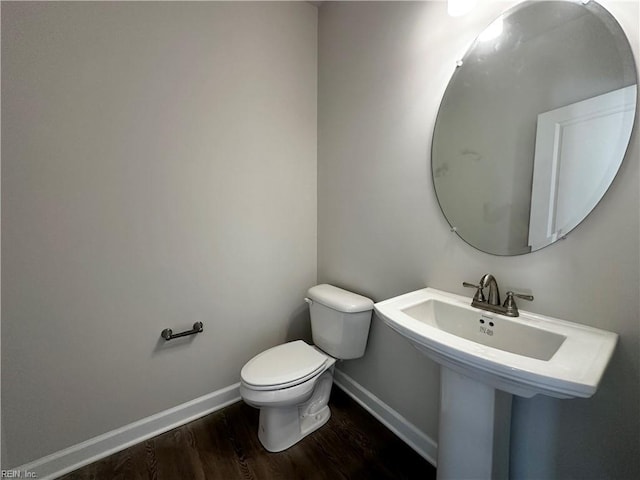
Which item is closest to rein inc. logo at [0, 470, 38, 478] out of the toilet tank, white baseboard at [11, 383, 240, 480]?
white baseboard at [11, 383, 240, 480]

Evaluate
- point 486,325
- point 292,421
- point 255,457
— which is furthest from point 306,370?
point 486,325

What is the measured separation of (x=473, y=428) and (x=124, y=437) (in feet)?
5.35

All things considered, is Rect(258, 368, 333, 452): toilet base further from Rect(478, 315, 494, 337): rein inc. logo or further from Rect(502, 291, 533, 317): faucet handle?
Rect(502, 291, 533, 317): faucet handle

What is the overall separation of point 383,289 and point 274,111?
1.29 m

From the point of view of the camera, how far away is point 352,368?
1733 mm

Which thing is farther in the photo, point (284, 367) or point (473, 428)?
point (284, 367)

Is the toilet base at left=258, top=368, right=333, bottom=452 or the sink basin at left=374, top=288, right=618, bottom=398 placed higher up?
the sink basin at left=374, top=288, right=618, bottom=398

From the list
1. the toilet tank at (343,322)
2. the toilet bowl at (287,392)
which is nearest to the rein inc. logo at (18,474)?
the toilet bowl at (287,392)

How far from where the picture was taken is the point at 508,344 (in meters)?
0.93

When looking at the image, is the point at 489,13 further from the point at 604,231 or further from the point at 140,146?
the point at 140,146

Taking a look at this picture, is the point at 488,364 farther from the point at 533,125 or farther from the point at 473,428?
the point at 533,125

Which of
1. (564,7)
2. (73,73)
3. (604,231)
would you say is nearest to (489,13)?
(564,7)

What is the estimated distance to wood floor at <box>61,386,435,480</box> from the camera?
4.02 feet

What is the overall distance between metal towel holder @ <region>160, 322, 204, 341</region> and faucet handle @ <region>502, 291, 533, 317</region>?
4.86 ft
